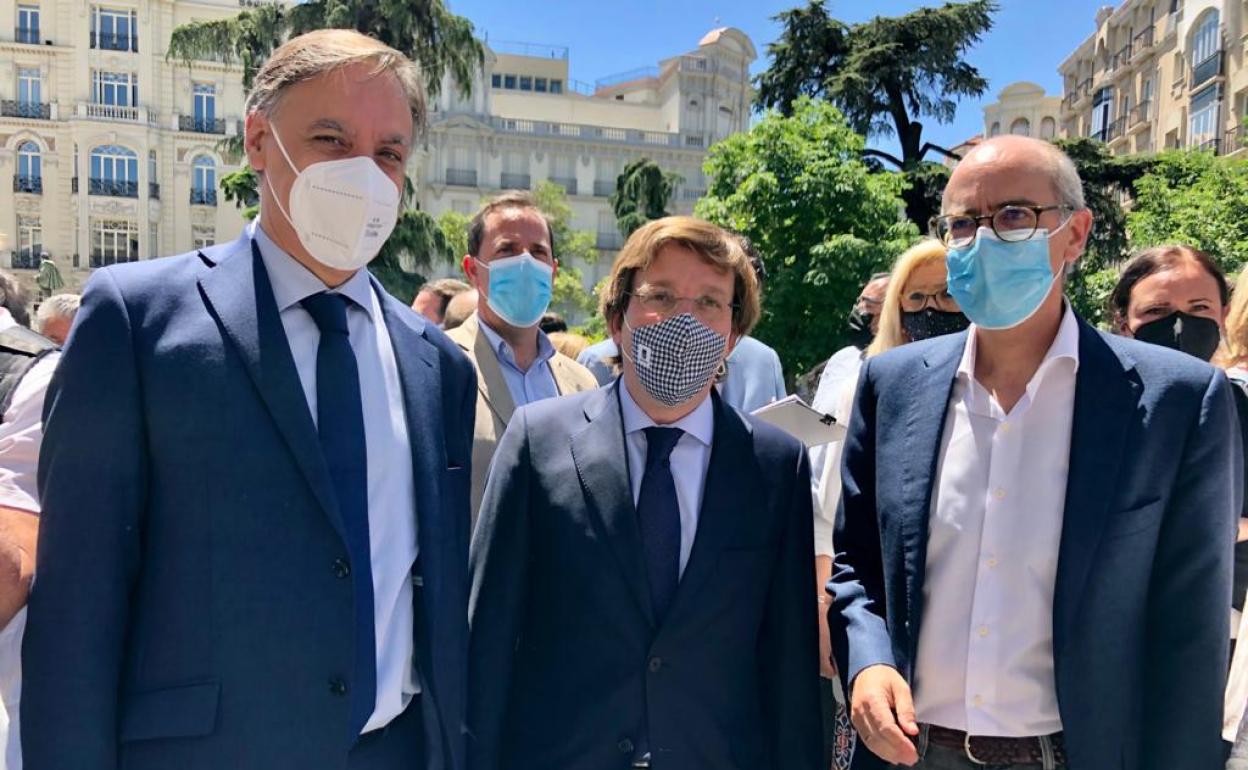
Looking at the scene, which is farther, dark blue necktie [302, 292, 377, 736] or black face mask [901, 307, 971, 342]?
black face mask [901, 307, 971, 342]

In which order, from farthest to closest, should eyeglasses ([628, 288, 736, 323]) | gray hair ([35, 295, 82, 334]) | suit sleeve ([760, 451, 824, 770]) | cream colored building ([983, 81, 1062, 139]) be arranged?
cream colored building ([983, 81, 1062, 139]), gray hair ([35, 295, 82, 334]), eyeglasses ([628, 288, 736, 323]), suit sleeve ([760, 451, 824, 770])

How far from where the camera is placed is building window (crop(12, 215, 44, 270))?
45375 mm

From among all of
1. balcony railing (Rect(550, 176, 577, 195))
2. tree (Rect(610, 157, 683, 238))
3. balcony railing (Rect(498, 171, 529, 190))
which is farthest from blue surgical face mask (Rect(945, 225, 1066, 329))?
balcony railing (Rect(550, 176, 577, 195))

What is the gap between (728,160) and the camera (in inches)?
892

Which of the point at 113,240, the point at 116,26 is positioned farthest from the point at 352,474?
the point at 116,26

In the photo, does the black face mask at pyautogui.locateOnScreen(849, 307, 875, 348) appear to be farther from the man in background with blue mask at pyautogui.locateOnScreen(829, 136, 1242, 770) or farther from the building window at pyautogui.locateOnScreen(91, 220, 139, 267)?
the building window at pyautogui.locateOnScreen(91, 220, 139, 267)

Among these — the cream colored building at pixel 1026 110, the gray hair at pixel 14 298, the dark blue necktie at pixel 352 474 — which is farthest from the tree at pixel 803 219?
the cream colored building at pixel 1026 110

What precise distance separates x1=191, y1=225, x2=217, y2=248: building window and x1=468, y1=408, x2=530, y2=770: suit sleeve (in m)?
50.1

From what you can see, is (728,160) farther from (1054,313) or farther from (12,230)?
(12,230)

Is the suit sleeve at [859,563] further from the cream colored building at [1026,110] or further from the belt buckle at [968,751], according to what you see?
the cream colored building at [1026,110]

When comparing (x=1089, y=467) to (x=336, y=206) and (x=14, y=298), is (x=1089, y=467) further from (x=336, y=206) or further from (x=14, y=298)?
(x=14, y=298)

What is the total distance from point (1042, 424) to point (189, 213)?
52.0 metres

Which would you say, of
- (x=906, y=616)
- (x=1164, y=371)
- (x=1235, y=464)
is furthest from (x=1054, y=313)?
(x=906, y=616)

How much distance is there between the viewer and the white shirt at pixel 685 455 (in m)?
2.51
